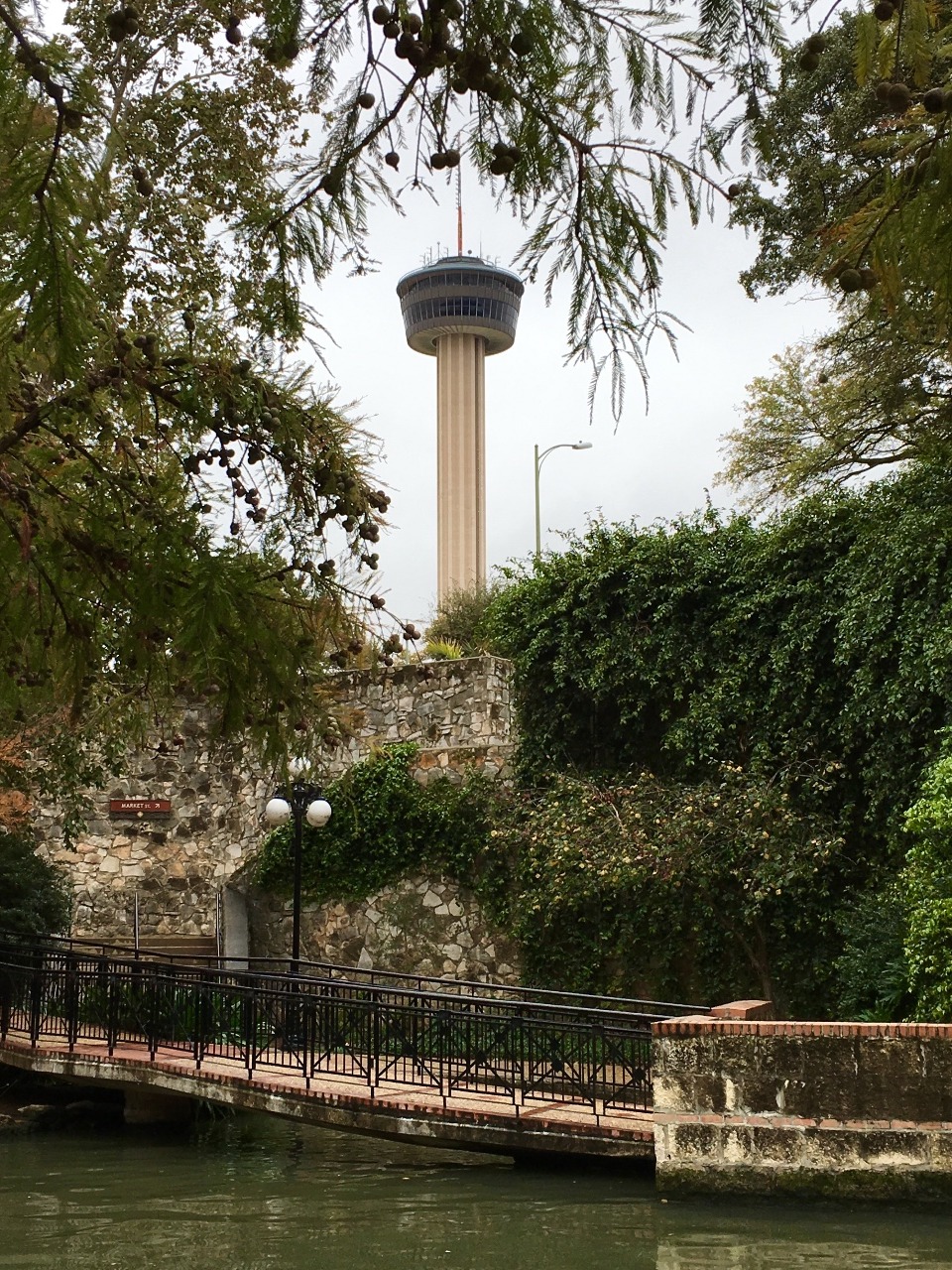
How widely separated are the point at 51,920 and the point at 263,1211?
810cm

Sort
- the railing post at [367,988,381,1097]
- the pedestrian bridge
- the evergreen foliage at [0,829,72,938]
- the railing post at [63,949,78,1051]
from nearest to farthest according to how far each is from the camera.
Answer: the pedestrian bridge, the railing post at [367,988,381,1097], the railing post at [63,949,78,1051], the evergreen foliage at [0,829,72,938]

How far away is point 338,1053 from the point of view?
12.6 m

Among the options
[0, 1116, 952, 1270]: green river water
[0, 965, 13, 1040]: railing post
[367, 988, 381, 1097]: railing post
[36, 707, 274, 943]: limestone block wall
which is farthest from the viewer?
[36, 707, 274, 943]: limestone block wall

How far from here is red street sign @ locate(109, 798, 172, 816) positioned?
19047 millimetres

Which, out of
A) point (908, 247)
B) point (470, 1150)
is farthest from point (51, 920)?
point (908, 247)

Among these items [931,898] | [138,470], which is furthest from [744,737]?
[138,470]

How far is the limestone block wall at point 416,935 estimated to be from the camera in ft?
53.8

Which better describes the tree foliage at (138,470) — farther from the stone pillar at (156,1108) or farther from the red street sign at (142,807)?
the red street sign at (142,807)

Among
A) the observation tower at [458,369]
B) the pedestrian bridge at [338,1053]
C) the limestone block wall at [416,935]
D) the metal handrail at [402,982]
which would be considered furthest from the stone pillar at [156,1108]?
the observation tower at [458,369]

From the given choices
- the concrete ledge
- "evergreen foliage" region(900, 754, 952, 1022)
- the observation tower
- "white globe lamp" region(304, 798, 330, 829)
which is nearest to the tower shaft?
the observation tower

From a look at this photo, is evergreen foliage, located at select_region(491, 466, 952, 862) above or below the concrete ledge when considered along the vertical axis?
above

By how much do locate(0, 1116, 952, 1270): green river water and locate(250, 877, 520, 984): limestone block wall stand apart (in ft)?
15.9

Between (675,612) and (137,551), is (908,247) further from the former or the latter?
(675,612)

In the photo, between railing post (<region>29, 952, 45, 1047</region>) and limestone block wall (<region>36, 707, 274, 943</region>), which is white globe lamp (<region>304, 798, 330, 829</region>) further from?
limestone block wall (<region>36, 707, 274, 943</region>)
